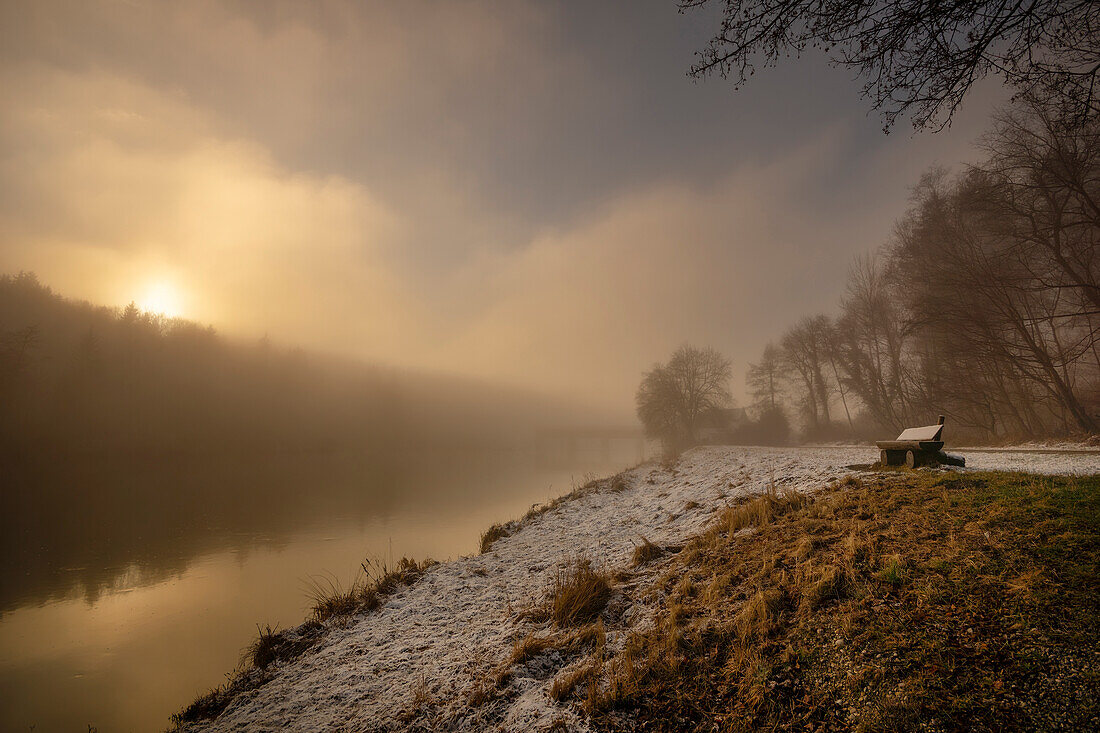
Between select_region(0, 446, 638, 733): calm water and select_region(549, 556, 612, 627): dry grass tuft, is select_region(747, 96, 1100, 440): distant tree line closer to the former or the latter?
select_region(549, 556, 612, 627): dry grass tuft

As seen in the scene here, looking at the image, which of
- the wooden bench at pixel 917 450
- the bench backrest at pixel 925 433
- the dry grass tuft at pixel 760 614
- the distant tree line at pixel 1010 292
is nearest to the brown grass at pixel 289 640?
the dry grass tuft at pixel 760 614

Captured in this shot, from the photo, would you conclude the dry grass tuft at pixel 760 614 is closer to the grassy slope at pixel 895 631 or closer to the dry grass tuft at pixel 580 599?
the grassy slope at pixel 895 631

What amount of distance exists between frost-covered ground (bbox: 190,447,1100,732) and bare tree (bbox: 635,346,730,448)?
4237cm

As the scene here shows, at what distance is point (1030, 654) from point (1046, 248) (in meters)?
22.6

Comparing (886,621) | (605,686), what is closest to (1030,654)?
(886,621)

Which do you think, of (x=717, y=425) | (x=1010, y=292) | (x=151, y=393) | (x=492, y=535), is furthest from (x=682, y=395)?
(x=151, y=393)

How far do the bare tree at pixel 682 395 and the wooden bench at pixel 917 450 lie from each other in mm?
44363

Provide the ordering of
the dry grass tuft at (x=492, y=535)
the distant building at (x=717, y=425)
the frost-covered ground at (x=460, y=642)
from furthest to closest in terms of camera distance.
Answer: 1. the distant building at (x=717, y=425)
2. the dry grass tuft at (x=492, y=535)
3. the frost-covered ground at (x=460, y=642)

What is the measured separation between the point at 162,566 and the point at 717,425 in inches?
2104

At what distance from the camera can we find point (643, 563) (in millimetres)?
7191

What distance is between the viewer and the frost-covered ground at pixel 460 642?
434 centimetres

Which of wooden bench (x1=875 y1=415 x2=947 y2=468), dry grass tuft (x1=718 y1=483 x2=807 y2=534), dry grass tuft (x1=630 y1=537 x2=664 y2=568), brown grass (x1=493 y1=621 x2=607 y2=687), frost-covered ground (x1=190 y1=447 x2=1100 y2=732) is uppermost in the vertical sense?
wooden bench (x1=875 y1=415 x2=947 y2=468)

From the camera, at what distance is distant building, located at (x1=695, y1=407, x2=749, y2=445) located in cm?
5219

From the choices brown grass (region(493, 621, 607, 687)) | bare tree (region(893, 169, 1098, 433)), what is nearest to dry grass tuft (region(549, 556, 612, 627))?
brown grass (region(493, 621, 607, 687))
